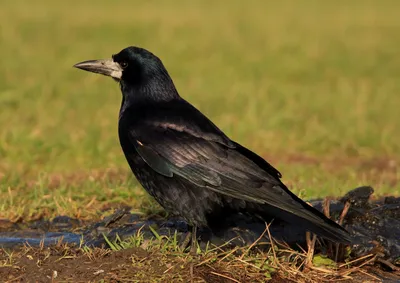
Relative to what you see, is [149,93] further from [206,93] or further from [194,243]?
[206,93]

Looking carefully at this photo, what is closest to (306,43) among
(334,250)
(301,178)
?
(301,178)

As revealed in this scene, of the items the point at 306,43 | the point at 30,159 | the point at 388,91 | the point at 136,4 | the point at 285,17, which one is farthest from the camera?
the point at 136,4

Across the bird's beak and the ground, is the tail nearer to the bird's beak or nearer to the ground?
the ground

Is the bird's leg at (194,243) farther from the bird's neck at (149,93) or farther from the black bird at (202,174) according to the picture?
the bird's neck at (149,93)

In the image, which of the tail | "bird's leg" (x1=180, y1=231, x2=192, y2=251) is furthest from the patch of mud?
the tail

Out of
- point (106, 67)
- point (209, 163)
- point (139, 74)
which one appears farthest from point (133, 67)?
point (209, 163)

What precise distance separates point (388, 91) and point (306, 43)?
3196 millimetres

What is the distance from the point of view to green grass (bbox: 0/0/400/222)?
7.73 meters

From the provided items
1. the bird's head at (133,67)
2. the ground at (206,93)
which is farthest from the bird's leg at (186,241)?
the bird's head at (133,67)

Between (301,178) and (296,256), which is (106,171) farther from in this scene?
(296,256)

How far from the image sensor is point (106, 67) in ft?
19.4

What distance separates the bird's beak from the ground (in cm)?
97

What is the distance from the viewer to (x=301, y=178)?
7.75 m

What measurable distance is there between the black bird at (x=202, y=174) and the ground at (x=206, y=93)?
1.99ft
